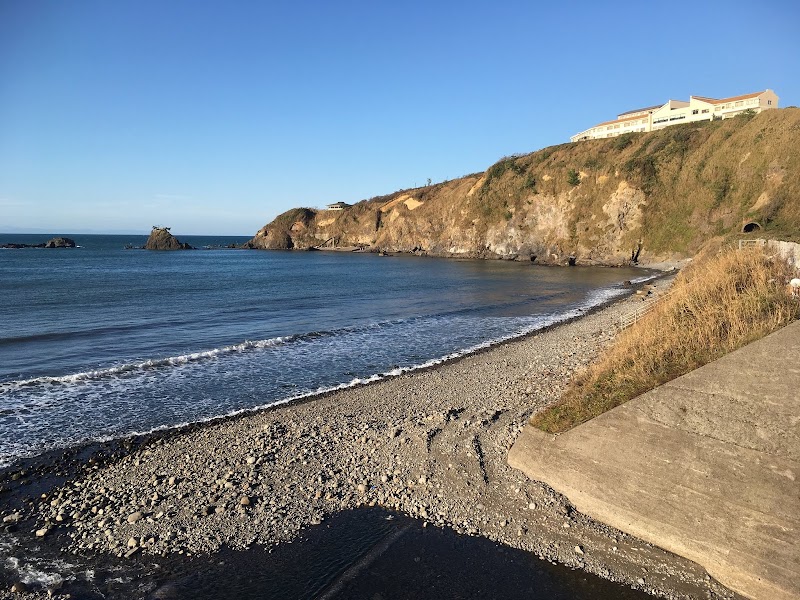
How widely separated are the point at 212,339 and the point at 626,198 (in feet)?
190

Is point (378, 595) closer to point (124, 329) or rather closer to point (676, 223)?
point (124, 329)

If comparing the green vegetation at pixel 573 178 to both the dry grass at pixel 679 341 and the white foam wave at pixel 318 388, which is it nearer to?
the white foam wave at pixel 318 388

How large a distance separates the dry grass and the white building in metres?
71.7

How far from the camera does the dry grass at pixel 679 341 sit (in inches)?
→ 375

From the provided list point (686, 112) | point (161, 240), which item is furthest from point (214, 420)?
point (161, 240)

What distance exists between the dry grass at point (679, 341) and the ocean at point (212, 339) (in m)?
8.35

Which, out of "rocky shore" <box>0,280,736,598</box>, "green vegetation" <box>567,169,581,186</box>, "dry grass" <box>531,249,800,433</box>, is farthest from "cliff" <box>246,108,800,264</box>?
"rocky shore" <box>0,280,736,598</box>

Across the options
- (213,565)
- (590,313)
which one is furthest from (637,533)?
(590,313)

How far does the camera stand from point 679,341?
1093 centimetres

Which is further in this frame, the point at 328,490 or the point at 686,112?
the point at 686,112

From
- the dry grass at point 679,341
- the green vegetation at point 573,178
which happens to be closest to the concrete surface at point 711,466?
the dry grass at point 679,341

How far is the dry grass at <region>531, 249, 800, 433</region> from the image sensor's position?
952cm

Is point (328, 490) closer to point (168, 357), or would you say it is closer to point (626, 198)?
point (168, 357)

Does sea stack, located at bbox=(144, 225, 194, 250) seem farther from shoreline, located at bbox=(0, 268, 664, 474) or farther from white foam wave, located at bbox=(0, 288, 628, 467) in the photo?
shoreline, located at bbox=(0, 268, 664, 474)
